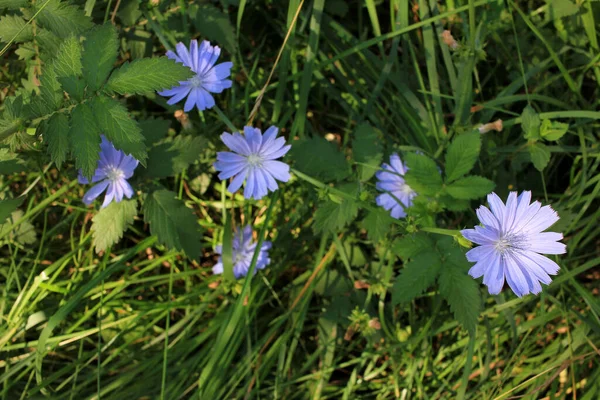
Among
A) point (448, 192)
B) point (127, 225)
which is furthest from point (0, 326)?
point (448, 192)

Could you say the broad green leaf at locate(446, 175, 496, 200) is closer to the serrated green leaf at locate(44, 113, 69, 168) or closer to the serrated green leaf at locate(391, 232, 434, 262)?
the serrated green leaf at locate(391, 232, 434, 262)

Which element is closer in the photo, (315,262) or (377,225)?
(377,225)

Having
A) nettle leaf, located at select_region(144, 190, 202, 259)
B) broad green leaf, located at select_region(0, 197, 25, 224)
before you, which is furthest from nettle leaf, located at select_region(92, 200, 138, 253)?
broad green leaf, located at select_region(0, 197, 25, 224)

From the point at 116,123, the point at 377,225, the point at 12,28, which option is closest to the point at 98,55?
the point at 116,123

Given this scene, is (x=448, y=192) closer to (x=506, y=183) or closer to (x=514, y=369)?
(x=506, y=183)

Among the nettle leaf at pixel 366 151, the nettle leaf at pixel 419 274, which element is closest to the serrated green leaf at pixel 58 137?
the nettle leaf at pixel 366 151

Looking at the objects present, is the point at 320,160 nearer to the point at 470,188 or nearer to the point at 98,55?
the point at 470,188

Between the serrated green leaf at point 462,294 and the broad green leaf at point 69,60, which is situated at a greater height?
the broad green leaf at point 69,60

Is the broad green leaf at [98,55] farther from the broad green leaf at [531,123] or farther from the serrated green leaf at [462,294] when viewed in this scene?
the broad green leaf at [531,123]
